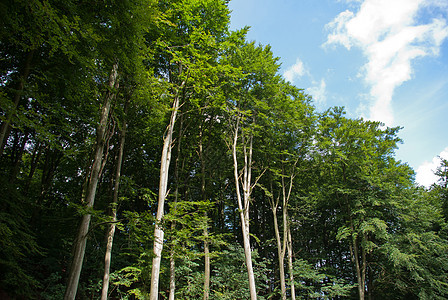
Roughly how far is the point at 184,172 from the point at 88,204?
6.83 meters

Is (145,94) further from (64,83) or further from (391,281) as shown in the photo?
(391,281)

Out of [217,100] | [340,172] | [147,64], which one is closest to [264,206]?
[340,172]

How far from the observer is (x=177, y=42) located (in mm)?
8109

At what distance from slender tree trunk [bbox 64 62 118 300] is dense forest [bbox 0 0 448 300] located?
0.09ft

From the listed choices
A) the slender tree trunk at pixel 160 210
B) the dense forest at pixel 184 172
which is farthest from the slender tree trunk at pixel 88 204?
the slender tree trunk at pixel 160 210

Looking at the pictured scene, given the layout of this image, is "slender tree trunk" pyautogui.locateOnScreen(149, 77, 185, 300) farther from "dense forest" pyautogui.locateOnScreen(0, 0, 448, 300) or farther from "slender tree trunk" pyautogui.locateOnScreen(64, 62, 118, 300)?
"slender tree trunk" pyautogui.locateOnScreen(64, 62, 118, 300)

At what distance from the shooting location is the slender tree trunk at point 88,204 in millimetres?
4258

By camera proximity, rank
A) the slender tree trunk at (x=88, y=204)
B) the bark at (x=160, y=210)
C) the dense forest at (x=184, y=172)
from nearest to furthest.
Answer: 1. the slender tree trunk at (x=88, y=204)
2. the dense forest at (x=184, y=172)
3. the bark at (x=160, y=210)

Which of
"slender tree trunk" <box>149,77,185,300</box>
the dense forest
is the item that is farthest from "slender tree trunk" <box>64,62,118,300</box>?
"slender tree trunk" <box>149,77,185,300</box>

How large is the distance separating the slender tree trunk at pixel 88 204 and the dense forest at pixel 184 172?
0.03 m

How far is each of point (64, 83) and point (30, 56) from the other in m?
0.74

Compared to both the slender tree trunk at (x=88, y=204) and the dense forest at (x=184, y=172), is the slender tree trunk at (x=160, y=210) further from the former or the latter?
the slender tree trunk at (x=88, y=204)

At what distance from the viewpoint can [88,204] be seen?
461 centimetres

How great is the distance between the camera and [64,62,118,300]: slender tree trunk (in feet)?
14.0
